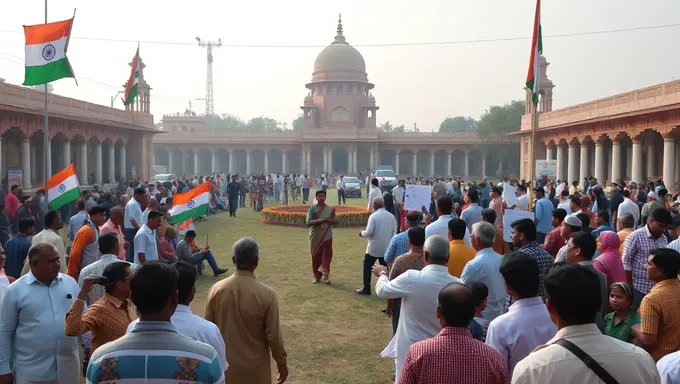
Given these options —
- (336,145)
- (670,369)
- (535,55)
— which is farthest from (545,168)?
(336,145)

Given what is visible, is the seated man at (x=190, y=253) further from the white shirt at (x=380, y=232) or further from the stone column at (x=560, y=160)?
the stone column at (x=560, y=160)

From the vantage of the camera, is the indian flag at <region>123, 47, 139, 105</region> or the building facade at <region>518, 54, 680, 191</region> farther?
the indian flag at <region>123, 47, 139, 105</region>

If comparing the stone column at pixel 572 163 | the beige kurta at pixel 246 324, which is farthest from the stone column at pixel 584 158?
the beige kurta at pixel 246 324

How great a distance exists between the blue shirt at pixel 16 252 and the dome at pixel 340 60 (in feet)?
157


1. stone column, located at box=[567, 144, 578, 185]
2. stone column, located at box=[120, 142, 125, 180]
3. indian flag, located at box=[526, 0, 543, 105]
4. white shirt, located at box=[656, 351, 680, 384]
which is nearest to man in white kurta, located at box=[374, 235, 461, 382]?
white shirt, located at box=[656, 351, 680, 384]

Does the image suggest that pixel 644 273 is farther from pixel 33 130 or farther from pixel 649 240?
pixel 33 130

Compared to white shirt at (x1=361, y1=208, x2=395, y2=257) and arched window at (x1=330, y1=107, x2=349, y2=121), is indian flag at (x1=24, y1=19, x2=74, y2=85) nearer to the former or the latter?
white shirt at (x1=361, y1=208, x2=395, y2=257)

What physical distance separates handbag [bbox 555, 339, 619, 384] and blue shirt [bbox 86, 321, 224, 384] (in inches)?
52.9

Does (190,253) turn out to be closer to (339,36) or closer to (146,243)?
(146,243)

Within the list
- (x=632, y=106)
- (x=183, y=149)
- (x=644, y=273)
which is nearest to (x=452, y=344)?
(x=644, y=273)

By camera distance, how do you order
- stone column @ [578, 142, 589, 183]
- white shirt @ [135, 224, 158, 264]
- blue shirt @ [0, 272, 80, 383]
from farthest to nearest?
stone column @ [578, 142, 589, 183]
white shirt @ [135, 224, 158, 264]
blue shirt @ [0, 272, 80, 383]

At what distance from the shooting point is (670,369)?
2508 millimetres

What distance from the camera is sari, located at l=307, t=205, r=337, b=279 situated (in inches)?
348

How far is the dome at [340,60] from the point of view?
173 feet
